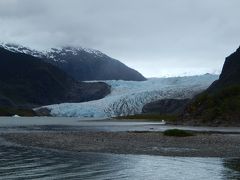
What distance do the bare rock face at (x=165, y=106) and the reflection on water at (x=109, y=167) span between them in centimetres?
15866

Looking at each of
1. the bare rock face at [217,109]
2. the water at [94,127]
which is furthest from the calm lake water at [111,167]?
the bare rock face at [217,109]

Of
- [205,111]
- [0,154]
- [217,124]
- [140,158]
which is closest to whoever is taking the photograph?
[140,158]

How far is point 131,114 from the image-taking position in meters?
195

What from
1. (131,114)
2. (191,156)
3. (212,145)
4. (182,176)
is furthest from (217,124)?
(131,114)

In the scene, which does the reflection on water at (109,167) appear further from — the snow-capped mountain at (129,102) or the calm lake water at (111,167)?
the snow-capped mountain at (129,102)

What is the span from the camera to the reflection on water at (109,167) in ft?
79.0

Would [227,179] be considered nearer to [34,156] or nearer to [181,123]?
[34,156]

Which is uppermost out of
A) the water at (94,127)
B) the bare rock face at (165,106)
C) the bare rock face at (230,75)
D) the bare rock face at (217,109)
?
the bare rock face at (230,75)

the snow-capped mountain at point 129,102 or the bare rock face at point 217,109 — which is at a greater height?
the snow-capped mountain at point 129,102

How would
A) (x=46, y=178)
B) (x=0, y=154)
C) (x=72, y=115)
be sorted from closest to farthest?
(x=46, y=178) < (x=0, y=154) < (x=72, y=115)

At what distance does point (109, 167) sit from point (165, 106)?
169 m

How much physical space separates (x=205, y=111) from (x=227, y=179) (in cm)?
7945

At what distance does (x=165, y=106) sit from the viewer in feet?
641

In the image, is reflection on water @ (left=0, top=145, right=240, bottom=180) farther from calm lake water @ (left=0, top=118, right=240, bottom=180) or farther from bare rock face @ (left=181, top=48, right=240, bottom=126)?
bare rock face @ (left=181, top=48, right=240, bottom=126)
